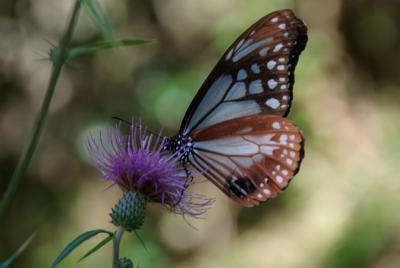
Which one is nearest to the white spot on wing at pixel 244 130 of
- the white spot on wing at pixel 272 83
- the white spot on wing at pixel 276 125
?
the white spot on wing at pixel 276 125

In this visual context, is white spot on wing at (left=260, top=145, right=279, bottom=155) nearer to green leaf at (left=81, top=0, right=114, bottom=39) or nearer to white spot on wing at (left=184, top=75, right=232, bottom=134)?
white spot on wing at (left=184, top=75, right=232, bottom=134)

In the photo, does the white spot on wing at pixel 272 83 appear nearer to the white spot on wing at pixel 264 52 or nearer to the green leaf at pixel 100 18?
the white spot on wing at pixel 264 52

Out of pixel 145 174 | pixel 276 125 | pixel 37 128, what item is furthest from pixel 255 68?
pixel 37 128

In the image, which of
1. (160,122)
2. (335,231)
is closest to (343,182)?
(335,231)

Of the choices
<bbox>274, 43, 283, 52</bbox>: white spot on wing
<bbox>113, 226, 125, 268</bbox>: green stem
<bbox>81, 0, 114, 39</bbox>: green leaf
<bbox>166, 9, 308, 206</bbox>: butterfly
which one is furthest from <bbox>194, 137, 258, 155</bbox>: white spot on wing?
<bbox>81, 0, 114, 39</bbox>: green leaf

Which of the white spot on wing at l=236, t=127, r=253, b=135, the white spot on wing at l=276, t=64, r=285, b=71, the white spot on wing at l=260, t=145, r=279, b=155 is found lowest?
the white spot on wing at l=260, t=145, r=279, b=155

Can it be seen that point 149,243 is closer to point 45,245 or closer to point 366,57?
point 45,245
